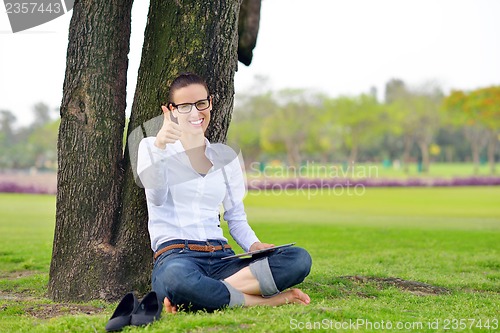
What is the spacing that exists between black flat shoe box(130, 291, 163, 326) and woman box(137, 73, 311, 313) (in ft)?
0.50

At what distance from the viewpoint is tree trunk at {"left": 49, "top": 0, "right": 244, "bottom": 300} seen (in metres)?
4.88

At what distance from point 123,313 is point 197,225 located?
740 mm

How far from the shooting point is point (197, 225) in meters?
4.15

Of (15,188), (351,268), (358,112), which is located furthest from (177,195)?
(358,112)

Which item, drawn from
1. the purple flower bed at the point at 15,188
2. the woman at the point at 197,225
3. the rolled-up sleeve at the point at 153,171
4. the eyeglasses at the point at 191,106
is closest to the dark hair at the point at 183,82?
the woman at the point at 197,225

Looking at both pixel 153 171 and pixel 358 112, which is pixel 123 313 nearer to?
pixel 153 171

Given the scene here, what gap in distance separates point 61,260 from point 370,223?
31.6 feet

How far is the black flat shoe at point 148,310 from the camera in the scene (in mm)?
3607

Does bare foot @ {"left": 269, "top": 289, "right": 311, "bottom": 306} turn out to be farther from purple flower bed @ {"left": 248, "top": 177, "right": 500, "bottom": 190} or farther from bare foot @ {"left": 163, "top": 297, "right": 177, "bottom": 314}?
purple flower bed @ {"left": 248, "top": 177, "right": 500, "bottom": 190}

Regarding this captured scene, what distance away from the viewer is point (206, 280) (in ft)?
12.6

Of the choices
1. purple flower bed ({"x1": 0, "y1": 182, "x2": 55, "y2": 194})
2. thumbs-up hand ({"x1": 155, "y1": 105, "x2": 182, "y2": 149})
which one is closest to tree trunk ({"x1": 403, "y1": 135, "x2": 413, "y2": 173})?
purple flower bed ({"x1": 0, "y1": 182, "x2": 55, "y2": 194})

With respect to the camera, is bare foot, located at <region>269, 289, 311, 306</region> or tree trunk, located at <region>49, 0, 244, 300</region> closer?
bare foot, located at <region>269, 289, 311, 306</region>

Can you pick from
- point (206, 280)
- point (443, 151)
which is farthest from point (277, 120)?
point (206, 280)

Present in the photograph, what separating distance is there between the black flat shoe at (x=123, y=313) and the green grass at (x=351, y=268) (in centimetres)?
9
